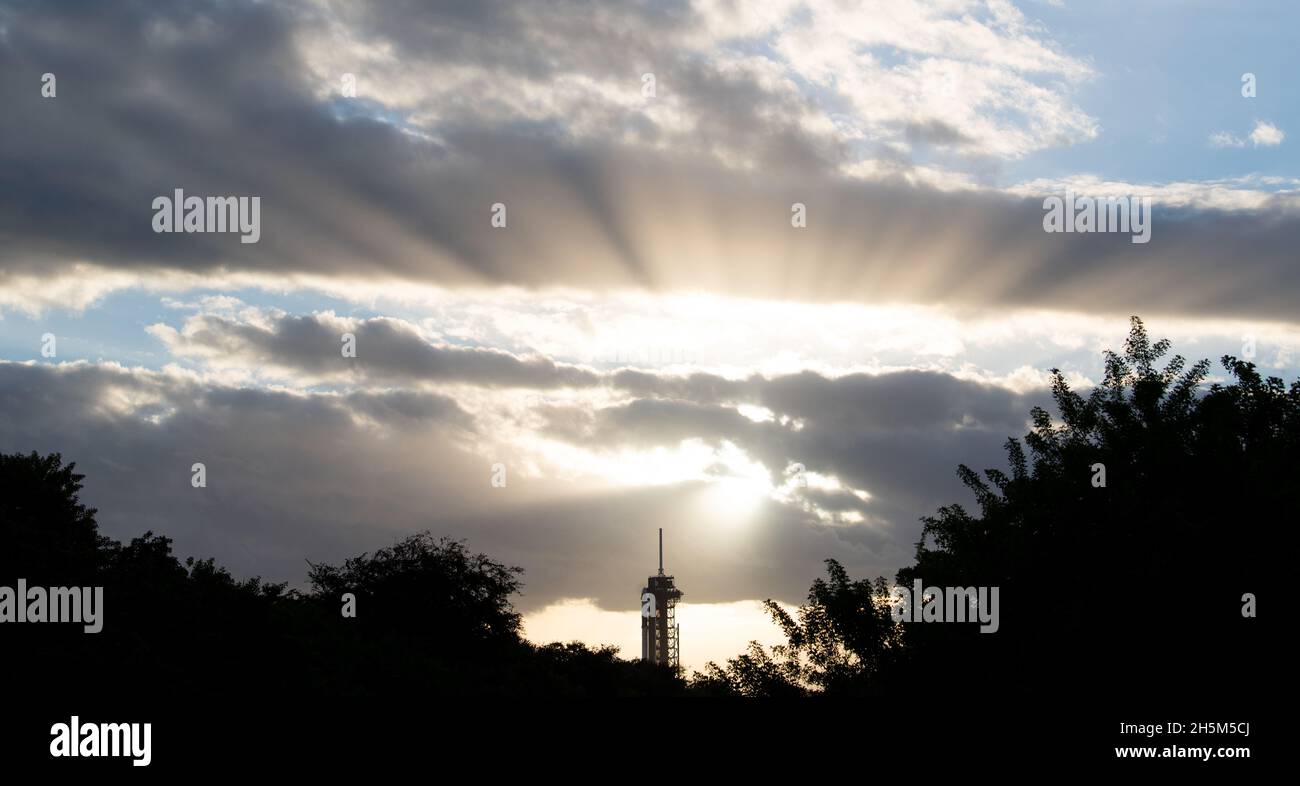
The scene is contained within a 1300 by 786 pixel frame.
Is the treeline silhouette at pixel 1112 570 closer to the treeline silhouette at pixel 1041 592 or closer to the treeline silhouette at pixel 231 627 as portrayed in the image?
the treeline silhouette at pixel 1041 592

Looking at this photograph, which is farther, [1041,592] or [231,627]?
[231,627]

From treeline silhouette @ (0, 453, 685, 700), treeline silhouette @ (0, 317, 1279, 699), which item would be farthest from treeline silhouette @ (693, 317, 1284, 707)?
treeline silhouette @ (0, 453, 685, 700)

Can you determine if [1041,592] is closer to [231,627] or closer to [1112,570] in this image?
[1112,570]

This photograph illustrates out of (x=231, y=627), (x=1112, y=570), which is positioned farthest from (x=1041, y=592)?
(x=231, y=627)

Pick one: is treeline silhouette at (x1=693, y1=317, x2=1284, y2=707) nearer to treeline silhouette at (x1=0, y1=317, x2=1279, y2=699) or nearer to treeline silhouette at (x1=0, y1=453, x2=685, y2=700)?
treeline silhouette at (x1=0, y1=317, x2=1279, y2=699)

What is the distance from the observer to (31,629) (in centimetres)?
3150

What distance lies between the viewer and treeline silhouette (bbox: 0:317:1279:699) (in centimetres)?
2023

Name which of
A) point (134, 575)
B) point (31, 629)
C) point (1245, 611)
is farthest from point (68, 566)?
point (1245, 611)

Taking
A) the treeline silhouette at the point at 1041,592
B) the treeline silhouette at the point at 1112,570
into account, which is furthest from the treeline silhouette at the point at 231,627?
the treeline silhouette at the point at 1112,570

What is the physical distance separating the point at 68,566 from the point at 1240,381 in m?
35.3

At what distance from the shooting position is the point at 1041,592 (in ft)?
76.7

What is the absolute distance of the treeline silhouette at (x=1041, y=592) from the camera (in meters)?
20.2

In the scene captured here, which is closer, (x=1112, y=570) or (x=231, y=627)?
(x=1112, y=570)
